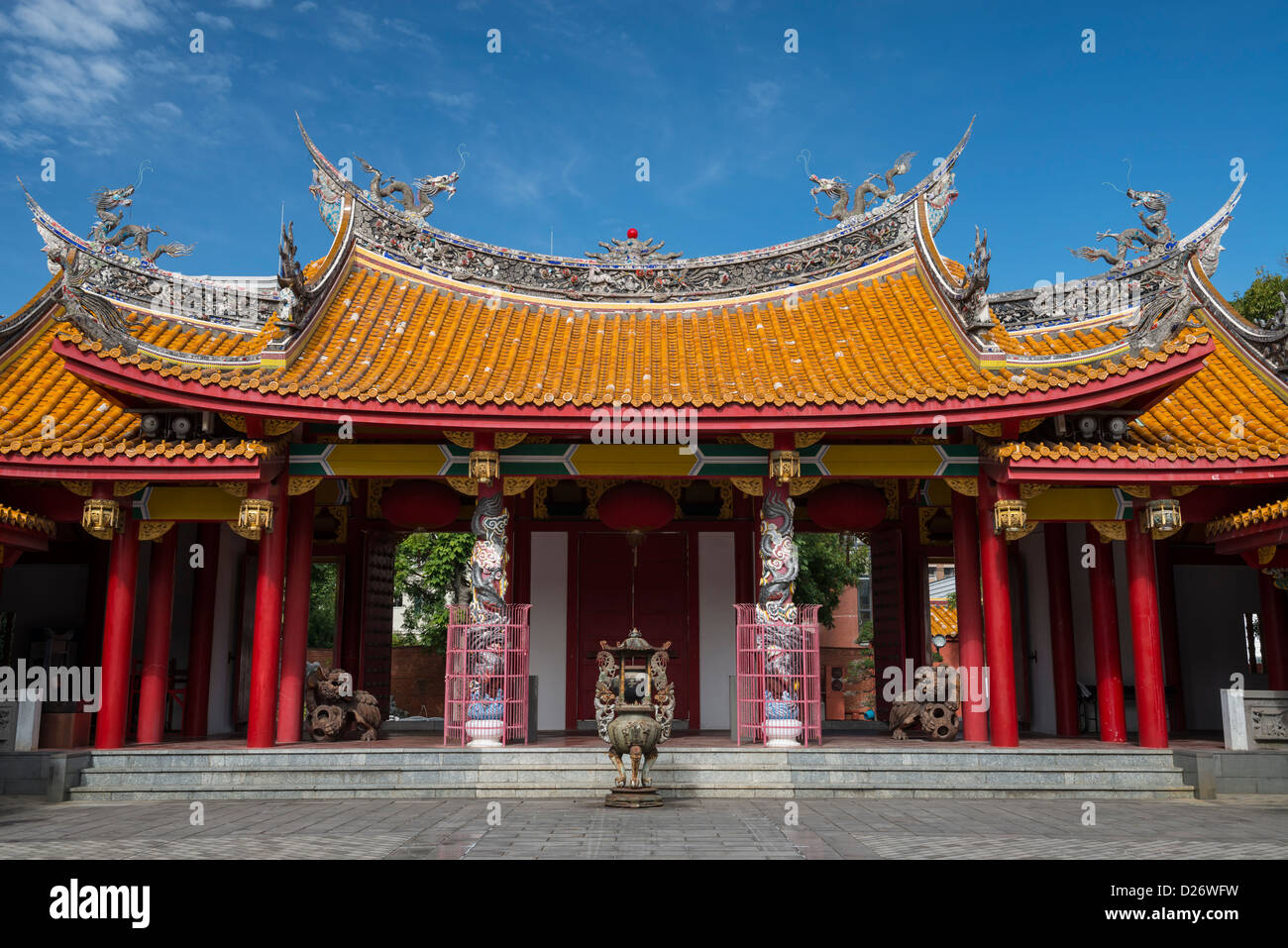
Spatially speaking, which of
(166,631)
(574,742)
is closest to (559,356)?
(574,742)

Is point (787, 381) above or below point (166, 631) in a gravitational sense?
above

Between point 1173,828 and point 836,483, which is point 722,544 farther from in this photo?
point 1173,828

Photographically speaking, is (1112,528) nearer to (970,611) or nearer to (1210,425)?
(970,611)

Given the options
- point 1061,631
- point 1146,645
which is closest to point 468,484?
point 1146,645

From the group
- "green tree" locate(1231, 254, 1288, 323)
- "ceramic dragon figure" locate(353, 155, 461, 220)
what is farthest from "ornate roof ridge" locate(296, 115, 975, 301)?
"green tree" locate(1231, 254, 1288, 323)

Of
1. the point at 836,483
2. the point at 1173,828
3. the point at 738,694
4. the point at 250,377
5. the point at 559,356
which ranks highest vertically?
the point at 559,356

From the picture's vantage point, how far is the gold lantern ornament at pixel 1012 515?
11.0m

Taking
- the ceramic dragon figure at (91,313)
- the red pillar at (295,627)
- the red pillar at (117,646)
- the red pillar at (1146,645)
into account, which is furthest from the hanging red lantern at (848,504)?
the ceramic dragon figure at (91,313)

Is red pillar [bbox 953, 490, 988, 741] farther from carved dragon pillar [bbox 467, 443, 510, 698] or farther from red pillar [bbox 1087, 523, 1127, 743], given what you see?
carved dragon pillar [bbox 467, 443, 510, 698]

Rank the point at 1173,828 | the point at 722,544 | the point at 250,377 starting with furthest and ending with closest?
the point at 722,544 < the point at 250,377 < the point at 1173,828

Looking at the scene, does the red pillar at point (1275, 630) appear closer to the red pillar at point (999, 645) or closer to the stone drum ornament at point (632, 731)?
the red pillar at point (999, 645)

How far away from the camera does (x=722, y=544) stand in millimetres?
14547

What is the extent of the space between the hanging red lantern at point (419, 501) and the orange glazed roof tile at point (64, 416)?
6.45ft

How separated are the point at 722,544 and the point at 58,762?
8.45 meters
